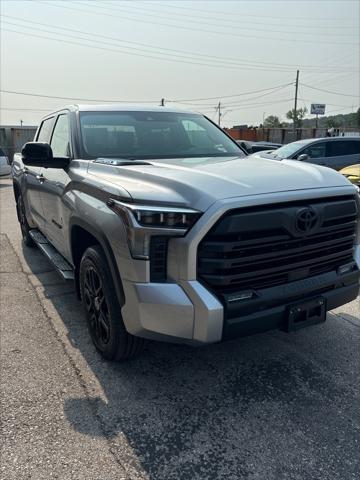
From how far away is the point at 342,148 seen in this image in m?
11.5

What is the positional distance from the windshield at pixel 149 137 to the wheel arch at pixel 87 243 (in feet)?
2.21

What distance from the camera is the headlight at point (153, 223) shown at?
7.70 ft

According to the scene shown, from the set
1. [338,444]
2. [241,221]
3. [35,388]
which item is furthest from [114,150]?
[338,444]

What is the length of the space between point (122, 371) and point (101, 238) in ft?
3.29

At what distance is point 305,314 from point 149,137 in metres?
2.13

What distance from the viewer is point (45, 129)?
5.30 meters

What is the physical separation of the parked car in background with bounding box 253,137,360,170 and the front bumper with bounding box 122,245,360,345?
28.3 feet

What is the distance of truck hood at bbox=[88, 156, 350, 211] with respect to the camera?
7.95 ft

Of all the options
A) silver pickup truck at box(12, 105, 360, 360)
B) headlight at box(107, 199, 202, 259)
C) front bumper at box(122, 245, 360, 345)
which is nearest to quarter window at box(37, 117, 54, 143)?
silver pickup truck at box(12, 105, 360, 360)

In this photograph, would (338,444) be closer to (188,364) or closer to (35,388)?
(188,364)

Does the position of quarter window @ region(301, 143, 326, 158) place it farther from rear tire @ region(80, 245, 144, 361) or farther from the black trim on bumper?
rear tire @ region(80, 245, 144, 361)

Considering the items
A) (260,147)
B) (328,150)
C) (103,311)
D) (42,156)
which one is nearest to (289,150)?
(328,150)

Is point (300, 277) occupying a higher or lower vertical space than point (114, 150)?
lower

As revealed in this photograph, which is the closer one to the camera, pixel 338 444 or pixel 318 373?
pixel 338 444
